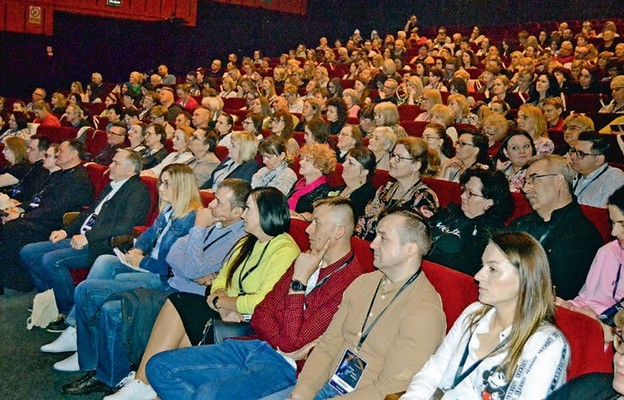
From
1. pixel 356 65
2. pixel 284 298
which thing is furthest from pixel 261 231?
pixel 356 65

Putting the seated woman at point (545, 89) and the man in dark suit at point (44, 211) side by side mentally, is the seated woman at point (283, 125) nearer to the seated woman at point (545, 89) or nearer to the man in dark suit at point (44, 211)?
the man in dark suit at point (44, 211)

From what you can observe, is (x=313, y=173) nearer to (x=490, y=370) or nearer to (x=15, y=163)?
(x=490, y=370)

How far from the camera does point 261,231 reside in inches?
103

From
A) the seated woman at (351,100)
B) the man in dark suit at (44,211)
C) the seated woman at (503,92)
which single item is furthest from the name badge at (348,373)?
the seated woman at (503,92)

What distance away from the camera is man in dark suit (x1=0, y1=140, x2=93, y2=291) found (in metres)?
3.86

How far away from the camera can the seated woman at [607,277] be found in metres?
2.09

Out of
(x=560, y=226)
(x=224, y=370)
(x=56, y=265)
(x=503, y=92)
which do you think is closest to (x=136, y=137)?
(x=56, y=265)

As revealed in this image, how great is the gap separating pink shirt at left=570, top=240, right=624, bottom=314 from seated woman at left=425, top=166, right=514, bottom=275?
0.42 meters

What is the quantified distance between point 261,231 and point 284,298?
424mm

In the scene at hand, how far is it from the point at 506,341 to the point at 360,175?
6.24 feet

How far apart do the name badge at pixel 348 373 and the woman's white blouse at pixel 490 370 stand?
0.67 ft

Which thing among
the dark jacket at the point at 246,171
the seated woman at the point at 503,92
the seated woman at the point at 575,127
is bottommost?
the dark jacket at the point at 246,171

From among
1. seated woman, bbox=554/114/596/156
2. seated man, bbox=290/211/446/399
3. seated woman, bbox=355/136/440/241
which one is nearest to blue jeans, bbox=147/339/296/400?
seated man, bbox=290/211/446/399

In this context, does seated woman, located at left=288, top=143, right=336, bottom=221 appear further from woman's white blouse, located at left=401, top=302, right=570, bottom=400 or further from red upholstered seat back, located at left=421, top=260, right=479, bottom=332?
woman's white blouse, located at left=401, top=302, right=570, bottom=400
